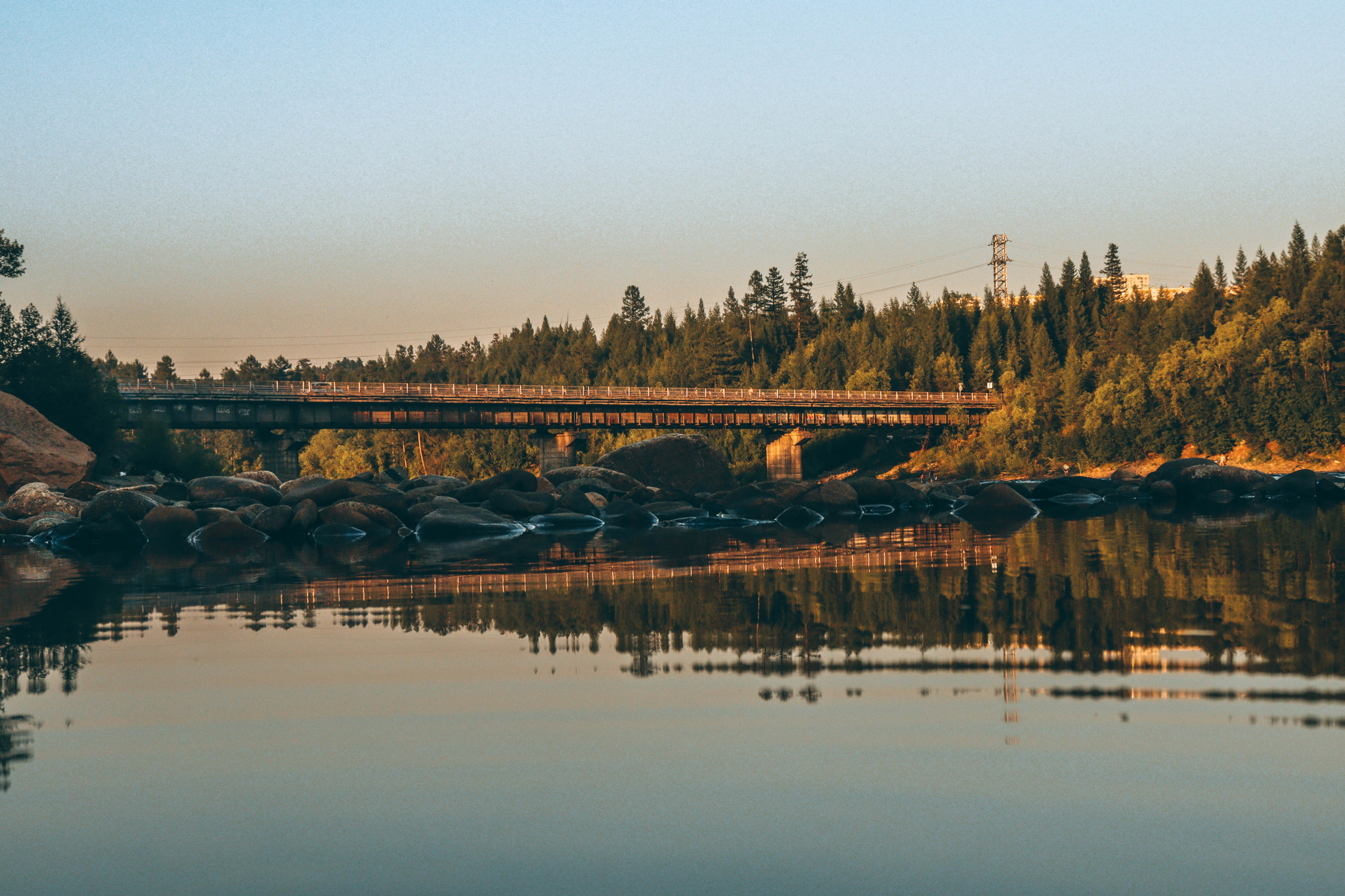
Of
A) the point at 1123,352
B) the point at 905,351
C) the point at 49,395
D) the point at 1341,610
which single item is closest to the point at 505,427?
the point at 49,395

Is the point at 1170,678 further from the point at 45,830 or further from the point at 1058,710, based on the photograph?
the point at 45,830

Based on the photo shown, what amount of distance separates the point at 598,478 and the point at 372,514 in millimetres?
13746

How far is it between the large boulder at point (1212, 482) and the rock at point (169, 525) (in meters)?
36.5

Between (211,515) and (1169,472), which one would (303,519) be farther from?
(1169,472)

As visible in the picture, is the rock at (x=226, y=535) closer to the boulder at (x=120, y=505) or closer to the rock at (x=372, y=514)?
the rock at (x=372, y=514)

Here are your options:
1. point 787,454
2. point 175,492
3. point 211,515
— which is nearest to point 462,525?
point 211,515

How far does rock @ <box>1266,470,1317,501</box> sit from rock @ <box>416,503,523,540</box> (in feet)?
101

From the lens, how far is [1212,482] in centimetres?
4706

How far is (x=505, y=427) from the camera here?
99875 mm

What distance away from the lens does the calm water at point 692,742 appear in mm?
4773

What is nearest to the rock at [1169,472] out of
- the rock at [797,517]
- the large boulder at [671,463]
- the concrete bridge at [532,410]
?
the large boulder at [671,463]

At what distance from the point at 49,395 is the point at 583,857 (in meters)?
60.3

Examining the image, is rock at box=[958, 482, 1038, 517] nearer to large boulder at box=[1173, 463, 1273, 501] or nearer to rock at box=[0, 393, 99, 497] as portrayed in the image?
large boulder at box=[1173, 463, 1273, 501]

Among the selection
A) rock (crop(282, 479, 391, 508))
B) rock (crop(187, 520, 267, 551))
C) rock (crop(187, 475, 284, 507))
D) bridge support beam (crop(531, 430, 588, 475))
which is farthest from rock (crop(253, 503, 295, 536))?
Answer: bridge support beam (crop(531, 430, 588, 475))
